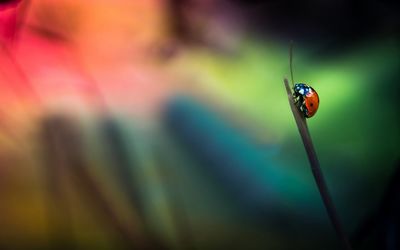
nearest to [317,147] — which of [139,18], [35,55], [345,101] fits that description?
[345,101]

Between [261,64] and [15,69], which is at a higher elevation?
[15,69]

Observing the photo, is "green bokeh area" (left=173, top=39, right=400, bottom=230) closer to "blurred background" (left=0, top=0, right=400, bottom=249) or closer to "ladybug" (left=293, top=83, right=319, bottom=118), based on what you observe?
"blurred background" (left=0, top=0, right=400, bottom=249)

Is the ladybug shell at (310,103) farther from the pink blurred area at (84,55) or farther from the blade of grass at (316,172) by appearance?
the pink blurred area at (84,55)

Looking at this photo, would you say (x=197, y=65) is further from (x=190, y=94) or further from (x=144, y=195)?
(x=144, y=195)

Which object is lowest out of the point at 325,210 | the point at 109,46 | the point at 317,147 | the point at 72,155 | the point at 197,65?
the point at 325,210

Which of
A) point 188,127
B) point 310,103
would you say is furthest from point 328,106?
point 188,127

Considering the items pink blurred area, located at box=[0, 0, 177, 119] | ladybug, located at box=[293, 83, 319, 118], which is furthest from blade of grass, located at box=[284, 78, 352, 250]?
pink blurred area, located at box=[0, 0, 177, 119]
